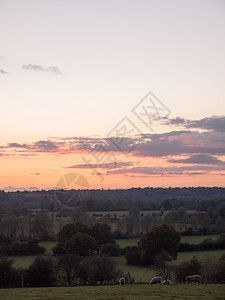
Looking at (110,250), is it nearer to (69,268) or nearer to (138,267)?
(138,267)

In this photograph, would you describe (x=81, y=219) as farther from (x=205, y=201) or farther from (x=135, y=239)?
(x=205, y=201)

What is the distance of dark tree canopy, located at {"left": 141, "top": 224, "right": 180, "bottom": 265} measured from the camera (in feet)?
196

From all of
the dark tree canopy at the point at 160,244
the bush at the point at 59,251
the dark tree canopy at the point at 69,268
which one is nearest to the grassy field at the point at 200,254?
the dark tree canopy at the point at 160,244

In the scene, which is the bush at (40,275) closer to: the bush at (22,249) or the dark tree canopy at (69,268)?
the dark tree canopy at (69,268)

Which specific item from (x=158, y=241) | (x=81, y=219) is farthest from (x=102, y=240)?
(x=81, y=219)

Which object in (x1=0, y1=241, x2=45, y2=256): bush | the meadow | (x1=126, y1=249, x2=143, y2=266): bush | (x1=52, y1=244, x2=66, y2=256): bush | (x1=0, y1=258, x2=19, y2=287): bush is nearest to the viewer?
(x1=0, y1=258, x2=19, y2=287): bush

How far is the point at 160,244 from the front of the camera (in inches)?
2371

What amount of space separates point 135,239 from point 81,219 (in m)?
25.0

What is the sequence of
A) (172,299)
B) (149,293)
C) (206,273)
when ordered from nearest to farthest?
(172,299), (149,293), (206,273)

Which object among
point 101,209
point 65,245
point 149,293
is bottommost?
point 101,209

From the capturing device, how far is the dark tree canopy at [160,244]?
→ 59.8 meters

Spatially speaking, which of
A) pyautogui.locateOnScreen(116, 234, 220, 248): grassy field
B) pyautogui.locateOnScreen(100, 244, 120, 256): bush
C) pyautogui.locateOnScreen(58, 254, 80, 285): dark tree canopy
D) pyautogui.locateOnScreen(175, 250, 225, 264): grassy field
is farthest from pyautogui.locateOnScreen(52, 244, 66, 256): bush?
pyautogui.locateOnScreen(58, 254, 80, 285): dark tree canopy

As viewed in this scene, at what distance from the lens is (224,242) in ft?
250

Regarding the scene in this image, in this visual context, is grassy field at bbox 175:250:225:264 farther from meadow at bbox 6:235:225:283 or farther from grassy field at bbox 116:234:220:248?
grassy field at bbox 116:234:220:248
